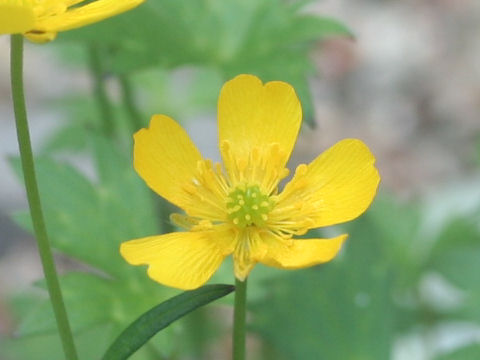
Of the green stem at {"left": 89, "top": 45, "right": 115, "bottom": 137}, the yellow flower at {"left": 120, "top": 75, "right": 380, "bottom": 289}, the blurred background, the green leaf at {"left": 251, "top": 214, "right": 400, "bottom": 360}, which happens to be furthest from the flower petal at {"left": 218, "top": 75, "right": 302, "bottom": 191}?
the green stem at {"left": 89, "top": 45, "right": 115, "bottom": 137}

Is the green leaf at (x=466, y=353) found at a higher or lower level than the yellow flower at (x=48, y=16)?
lower

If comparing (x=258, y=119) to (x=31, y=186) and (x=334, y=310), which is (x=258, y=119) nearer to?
(x=31, y=186)

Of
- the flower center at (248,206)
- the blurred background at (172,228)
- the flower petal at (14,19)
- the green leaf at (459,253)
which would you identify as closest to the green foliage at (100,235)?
the blurred background at (172,228)

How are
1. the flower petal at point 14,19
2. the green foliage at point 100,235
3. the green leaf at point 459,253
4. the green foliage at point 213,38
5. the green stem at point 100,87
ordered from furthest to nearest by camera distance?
the green leaf at point 459,253, the green stem at point 100,87, the green foliage at point 213,38, the green foliage at point 100,235, the flower petal at point 14,19

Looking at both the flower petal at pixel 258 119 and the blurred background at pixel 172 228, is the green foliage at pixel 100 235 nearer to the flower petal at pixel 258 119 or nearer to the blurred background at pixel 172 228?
the blurred background at pixel 172 228

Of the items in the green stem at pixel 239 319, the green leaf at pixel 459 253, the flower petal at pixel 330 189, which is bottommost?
the green stem at pixel 239 319

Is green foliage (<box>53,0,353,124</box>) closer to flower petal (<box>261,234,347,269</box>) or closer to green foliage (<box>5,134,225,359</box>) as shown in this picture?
green foliage (<box>5,134,225,359</box>)
